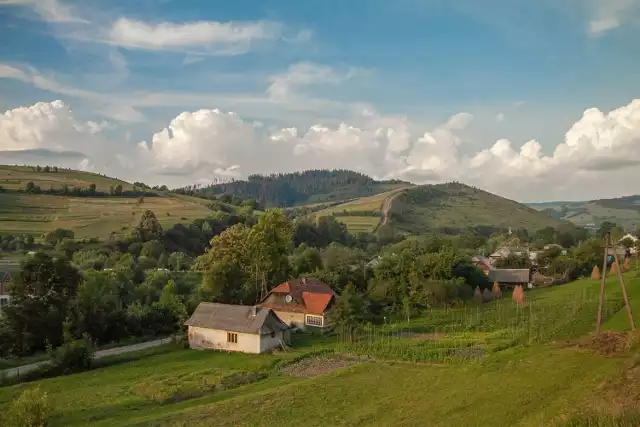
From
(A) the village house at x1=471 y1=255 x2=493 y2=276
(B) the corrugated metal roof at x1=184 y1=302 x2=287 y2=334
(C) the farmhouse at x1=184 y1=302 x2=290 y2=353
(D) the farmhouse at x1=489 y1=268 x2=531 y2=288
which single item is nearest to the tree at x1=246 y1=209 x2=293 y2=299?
(B) the corrugated metal roof at x1=184 y1=302 x2=287 y2=334

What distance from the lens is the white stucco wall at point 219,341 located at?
39812mm

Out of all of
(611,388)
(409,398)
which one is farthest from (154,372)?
(611,388)

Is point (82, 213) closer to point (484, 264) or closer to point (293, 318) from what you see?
point (293, 318)

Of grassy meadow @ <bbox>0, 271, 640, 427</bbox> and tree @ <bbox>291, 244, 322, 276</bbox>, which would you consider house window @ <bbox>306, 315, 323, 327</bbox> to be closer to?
grassy meadow @ <bbox>0, 271, 640, 427</bbox>

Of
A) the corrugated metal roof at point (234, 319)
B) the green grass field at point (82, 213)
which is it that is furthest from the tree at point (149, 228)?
the corrugated metal roof at point (234, 319)

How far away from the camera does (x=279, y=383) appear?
30.3 m

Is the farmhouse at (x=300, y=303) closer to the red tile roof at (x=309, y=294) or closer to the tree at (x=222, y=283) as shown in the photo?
the red tile roof at (x=309, y=294)

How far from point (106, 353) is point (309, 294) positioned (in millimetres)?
18224

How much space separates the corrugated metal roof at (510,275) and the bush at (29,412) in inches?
2631

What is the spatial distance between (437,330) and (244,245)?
21.9 m

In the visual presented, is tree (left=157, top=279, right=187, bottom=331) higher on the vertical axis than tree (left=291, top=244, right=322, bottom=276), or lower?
lower

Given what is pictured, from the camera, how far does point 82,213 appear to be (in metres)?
115

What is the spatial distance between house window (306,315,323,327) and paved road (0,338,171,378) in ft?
40.5

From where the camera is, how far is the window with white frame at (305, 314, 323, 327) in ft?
158
